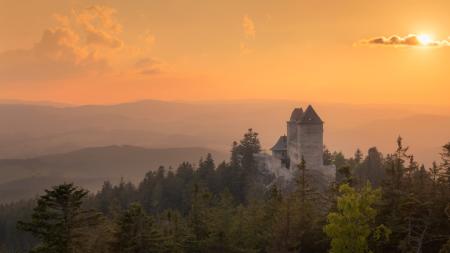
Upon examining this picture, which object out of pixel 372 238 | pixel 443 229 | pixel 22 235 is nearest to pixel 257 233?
pixel 372 238

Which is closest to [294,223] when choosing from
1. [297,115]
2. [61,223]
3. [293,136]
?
[61,223]

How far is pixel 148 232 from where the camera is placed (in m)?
32.2

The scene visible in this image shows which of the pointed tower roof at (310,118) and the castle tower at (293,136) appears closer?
the pointed tower roof at (310,118)

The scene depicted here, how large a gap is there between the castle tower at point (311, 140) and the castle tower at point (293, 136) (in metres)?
1.82

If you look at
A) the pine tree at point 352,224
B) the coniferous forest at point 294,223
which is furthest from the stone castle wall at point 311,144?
the pine tree at point 352,224

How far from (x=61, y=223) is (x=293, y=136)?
56727 millimetres

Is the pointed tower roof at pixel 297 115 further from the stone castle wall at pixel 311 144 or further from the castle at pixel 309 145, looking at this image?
the stone castle wall at pixel 311 144

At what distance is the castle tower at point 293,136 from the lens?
78.1 meters

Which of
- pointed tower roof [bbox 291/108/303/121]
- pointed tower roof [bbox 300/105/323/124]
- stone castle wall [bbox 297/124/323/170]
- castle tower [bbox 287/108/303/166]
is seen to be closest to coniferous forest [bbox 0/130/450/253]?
stone castle wall [bbox 297/124/323/170]

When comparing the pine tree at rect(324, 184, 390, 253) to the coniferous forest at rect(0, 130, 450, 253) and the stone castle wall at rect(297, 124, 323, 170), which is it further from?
the stone castle wall at rect(297, 124, 323, 170)

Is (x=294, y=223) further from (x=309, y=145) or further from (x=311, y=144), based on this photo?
(x=311, y=144)

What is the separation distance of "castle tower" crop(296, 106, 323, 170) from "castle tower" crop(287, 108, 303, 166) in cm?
182

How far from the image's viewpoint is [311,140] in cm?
7512

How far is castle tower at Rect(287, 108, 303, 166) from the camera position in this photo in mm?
→ 78081
